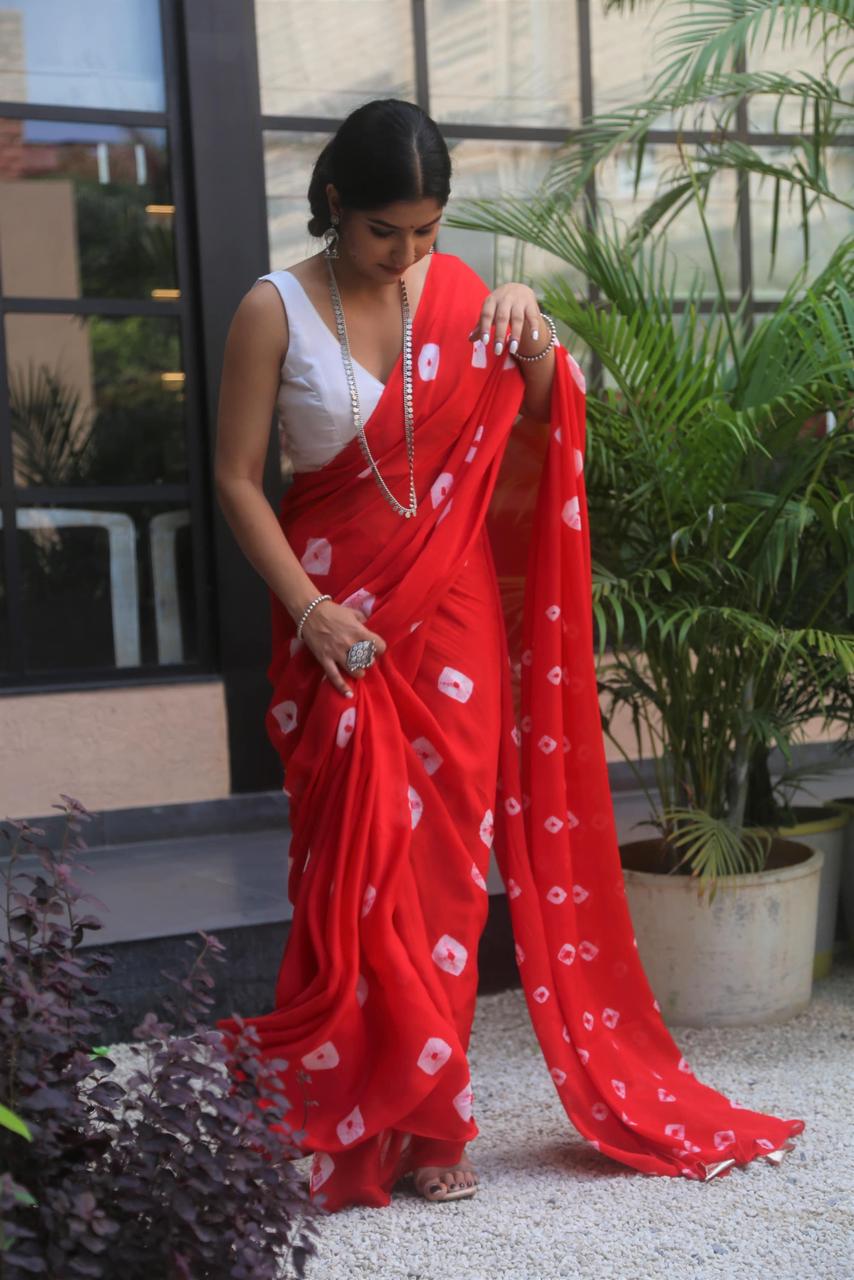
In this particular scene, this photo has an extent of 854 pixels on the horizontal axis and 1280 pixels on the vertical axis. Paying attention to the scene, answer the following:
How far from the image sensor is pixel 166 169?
15.8ft

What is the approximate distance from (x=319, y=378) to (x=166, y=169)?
2661 mm

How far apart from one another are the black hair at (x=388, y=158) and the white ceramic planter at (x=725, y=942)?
1.60m

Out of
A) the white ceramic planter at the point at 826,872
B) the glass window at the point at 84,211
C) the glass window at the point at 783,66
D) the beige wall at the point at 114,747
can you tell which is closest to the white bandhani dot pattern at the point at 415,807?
the white ceramic planter at the point at 826,872

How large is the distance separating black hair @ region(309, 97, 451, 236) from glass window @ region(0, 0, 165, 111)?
2.68 metres

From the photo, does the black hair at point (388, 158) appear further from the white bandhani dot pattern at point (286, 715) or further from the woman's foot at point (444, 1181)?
the woman's foot at point (444, 1181)

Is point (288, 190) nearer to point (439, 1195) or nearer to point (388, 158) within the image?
point (388, 158)

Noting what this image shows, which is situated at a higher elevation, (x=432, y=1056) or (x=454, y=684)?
(x=454, y=684)

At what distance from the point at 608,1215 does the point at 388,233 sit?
1.55 metres

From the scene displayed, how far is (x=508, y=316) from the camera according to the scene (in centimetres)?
250

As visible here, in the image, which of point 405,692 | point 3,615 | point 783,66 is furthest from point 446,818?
point 783,66

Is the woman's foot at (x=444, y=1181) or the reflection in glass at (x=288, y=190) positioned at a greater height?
the reflection in glass at (x=288, y=190)

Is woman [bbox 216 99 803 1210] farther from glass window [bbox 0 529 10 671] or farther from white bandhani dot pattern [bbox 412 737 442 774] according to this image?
glass window [bbox 0 529 10 671]

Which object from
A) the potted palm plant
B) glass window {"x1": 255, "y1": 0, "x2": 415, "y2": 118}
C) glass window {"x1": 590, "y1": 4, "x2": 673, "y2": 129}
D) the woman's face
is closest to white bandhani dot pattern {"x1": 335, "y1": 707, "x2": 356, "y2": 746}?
the woman's face

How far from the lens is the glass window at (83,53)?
465 cm
